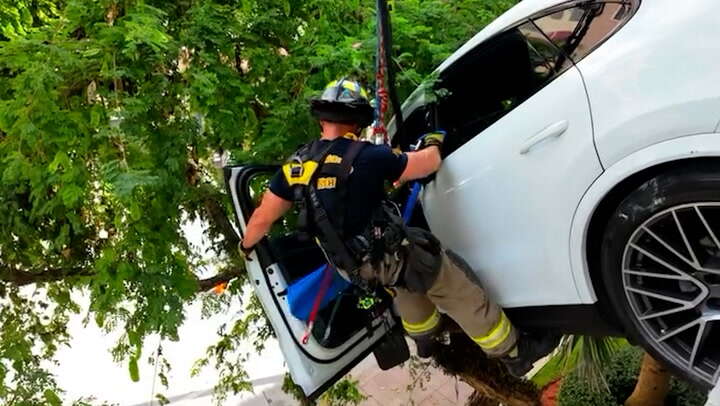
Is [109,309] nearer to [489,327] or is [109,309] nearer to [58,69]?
[58,69]

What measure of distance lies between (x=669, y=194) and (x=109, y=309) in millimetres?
2548

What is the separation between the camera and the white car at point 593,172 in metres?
1.64

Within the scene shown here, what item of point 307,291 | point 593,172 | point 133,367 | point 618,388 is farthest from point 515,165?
point 618,388

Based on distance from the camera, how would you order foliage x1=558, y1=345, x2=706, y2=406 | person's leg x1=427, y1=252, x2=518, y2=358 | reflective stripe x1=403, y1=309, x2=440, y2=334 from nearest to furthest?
person's leg x1=427, y1=252, x2=518, y2=358, reflective stripe x1=403, y1=309, x2=440, y2=334, foliage x1=558, y1=345, x2=706, y2=406

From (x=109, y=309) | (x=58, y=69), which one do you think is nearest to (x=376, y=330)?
(x=109, y=309)

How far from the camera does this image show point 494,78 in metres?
2.54

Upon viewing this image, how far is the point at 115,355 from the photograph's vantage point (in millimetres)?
3516

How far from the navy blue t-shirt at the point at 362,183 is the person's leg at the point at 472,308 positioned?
46cm

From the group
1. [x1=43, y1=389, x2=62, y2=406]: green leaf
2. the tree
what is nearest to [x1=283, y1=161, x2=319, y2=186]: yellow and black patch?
the tree

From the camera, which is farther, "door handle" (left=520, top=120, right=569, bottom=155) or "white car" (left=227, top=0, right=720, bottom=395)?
"door handle" (left=520, top=120, right=569, bottom=155)

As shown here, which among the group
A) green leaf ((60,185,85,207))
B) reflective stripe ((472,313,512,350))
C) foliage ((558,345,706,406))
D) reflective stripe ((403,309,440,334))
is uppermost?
green leaf ((60,185,85,207))

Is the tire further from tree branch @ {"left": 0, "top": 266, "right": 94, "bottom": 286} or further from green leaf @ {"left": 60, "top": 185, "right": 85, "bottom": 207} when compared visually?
tree branch @ {"left": 0, "top": 266, "right": 94, "bottom": 286}

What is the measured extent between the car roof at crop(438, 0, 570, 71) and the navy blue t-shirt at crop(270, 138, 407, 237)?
718mm

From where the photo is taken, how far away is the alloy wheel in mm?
1759
